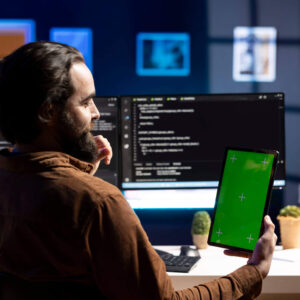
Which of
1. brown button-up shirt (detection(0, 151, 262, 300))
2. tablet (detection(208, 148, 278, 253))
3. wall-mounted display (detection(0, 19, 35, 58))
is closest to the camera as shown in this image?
brown button-up shirt (detection(0, 151, 262, 300))

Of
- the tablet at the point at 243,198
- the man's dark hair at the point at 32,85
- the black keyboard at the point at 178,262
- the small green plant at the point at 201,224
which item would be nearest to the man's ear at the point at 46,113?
the man's dark hair at the point at 32,85

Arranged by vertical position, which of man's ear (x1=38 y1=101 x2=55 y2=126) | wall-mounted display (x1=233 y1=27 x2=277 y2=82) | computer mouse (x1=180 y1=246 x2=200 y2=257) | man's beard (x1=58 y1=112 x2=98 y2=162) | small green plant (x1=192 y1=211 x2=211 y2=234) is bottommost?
computer mouse (x1=180 y1=246 x2=200 y2=257)

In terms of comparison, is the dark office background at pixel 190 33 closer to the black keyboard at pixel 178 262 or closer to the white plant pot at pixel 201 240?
the white plant pot at pixel 201 240

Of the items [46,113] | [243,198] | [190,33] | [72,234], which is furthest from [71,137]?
[190,33]

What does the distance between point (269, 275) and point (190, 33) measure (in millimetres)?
1250

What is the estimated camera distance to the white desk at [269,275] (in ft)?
5.57

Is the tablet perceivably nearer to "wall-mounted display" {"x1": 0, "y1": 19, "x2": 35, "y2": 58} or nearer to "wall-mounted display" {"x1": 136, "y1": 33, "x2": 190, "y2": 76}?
"wall-mounted display" {"x1": 136, "y1": 33, "x2": 190, "y2": 76}

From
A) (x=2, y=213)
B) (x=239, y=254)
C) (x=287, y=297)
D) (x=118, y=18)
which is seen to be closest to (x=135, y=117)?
(x=118, y=18)

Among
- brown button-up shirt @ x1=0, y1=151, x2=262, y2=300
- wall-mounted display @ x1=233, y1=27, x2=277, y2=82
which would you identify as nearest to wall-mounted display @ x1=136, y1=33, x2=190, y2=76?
wall-mounted display @ x1=233, y1=27, x2=277, y2=82

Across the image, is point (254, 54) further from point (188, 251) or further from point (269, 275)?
point (269, 275)

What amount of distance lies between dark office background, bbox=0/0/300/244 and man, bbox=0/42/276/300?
138cm

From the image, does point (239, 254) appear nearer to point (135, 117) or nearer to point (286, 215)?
point (286, 215)

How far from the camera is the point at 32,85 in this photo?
100 cm

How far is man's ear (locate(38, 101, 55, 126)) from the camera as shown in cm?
102
